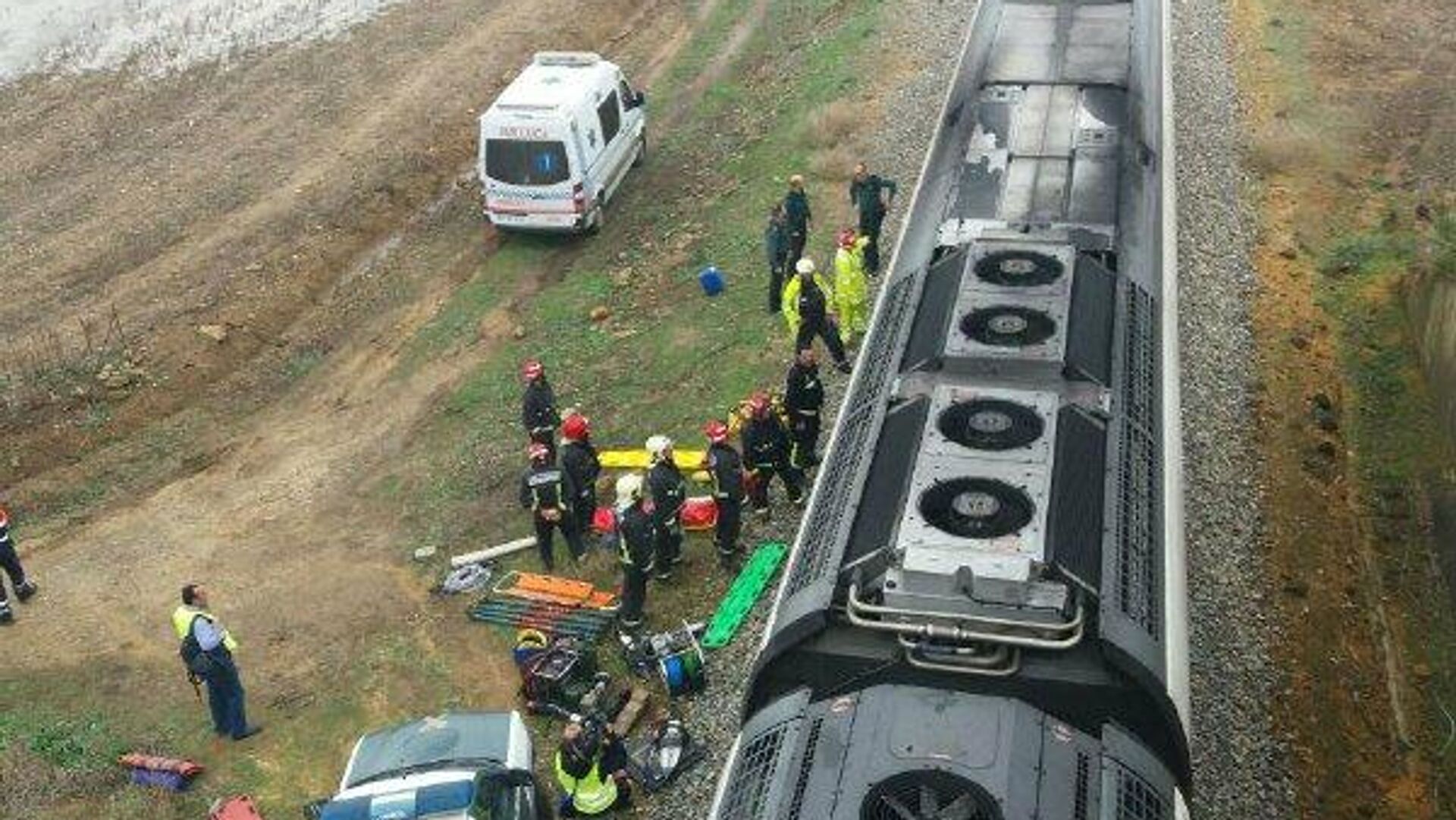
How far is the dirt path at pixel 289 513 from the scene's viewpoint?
1539 cm

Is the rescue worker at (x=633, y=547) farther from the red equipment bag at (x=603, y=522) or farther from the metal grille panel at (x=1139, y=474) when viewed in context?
the metal grille panel at (x=1139, y=474)

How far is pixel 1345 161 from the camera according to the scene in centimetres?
2248

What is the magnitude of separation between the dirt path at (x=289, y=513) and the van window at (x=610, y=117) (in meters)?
2.61

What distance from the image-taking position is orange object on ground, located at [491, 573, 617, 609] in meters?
14.7

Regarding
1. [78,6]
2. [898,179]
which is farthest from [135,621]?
[78,6]

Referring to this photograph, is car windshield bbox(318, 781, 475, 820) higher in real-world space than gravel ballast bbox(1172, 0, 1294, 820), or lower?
higher

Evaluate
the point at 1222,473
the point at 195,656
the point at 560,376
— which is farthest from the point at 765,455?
the point at 195,656

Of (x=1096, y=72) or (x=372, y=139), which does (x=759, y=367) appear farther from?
(x=372, y=139)

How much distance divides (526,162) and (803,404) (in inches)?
399

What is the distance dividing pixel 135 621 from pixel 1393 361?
1686 centimetres

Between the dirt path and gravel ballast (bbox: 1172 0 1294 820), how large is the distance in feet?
29.1

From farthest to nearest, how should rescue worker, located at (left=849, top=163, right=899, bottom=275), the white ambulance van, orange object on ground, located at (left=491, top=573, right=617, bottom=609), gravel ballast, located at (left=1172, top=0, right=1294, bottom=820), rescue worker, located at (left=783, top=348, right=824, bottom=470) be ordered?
the white ambulance van
rescue worker, located at (left=849, top=163, right=899, bottom=275)
rescue worker, located at (left=783, top=348, right=824, bottom=470)
orange object on ground, located at (left=491, top=573, right=617, bottom=609)
gravel ballast, located at (left=1172, top=0, right=1294, bottom=820)

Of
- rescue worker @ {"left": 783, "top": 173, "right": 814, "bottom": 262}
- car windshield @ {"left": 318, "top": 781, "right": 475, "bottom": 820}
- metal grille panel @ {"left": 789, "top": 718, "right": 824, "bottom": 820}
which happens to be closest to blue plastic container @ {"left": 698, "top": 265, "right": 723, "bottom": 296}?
rescue worker @ {"left": 783, "top": 173, "right": 814, "bottom": 262}

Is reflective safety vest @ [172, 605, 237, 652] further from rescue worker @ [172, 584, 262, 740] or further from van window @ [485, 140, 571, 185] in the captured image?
van window @ [485, 140, 571, 185]
